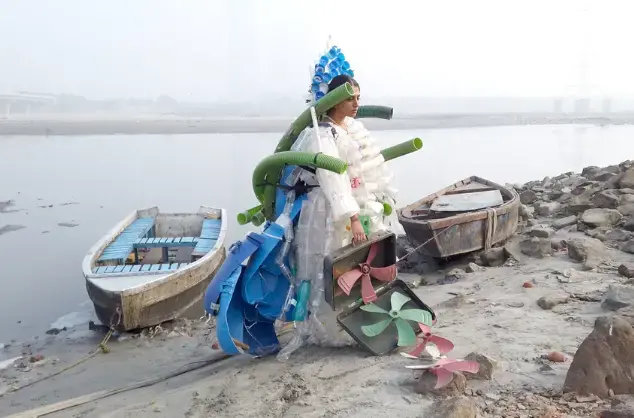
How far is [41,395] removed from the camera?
16.9ft

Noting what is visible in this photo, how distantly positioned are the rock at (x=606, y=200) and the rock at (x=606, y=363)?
17.0 ft

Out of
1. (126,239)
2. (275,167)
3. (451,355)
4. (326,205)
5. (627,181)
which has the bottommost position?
(126,239)

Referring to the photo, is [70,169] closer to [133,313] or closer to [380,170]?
[133,313]

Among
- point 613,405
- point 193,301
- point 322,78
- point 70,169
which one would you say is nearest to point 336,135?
point 322,78

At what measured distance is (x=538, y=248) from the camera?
638 cm

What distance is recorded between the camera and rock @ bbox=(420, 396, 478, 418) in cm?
262

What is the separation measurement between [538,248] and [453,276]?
3.26ft

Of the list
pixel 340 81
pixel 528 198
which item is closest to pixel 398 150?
pixel 340 81

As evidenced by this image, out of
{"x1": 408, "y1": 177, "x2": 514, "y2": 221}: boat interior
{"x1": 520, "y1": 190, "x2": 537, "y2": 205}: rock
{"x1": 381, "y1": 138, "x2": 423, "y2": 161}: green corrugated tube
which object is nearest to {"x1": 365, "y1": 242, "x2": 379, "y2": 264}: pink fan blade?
{"x1": 381, "y1": 138, "x2": 423, "y2": 161}: green corrugated tube

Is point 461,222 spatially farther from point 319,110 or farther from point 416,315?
point 319,110

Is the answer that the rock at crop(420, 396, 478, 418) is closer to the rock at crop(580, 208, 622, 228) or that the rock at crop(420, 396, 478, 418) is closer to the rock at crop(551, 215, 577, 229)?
the rock at crop(580, 208, 622, 228)

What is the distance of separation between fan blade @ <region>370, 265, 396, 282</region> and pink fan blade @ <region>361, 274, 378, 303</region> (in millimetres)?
80

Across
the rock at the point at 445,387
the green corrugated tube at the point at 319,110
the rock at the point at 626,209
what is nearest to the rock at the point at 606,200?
the rock at the point at 626,209

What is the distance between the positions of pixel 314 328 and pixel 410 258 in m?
4.44
